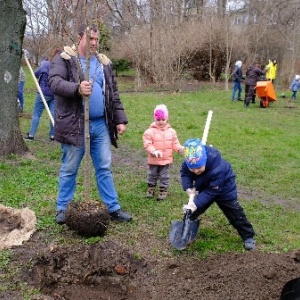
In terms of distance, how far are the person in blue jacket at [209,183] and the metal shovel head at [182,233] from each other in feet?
0.41

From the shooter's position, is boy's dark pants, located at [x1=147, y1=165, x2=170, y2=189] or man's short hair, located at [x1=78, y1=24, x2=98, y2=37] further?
boy's dark pants, located at [x1=147, y1=165, x2=170, y2=189]

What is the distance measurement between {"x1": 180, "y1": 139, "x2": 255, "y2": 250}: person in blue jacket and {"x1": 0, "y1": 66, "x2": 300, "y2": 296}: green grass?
0.25 m

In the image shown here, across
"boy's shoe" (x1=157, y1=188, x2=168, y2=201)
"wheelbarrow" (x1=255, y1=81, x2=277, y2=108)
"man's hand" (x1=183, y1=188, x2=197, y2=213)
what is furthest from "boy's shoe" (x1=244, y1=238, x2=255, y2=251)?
"wheelbarrow" (x1=255, y1=81, x2=277, y2=108)

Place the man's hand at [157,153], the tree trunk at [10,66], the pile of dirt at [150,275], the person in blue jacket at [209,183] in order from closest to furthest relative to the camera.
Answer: the pile of dirt at [150,275]
the person in blue jacket at [209,183]
the man's hand at [157,153]
the tree trunk at [10,66]

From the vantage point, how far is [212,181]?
13.8 ft

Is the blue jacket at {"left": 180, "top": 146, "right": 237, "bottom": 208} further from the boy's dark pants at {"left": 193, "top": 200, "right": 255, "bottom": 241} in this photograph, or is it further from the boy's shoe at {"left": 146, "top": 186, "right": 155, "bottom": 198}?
the boy's shoe at {"left": 146, "top": 186, "right": 155, "bottom": 198}

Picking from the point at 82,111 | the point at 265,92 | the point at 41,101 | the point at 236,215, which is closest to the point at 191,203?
the point at 236,215

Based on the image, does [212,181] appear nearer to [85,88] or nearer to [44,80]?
[85,88]

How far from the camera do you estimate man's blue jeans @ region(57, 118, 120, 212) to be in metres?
4.66

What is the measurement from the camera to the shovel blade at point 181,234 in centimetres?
432

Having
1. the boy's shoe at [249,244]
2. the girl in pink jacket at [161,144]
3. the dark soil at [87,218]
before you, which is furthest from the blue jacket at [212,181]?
the girl in pink jacket at [161,144]

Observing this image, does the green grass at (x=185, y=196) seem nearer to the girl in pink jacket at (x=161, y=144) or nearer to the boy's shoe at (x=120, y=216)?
the boy's shoe at (x=120, y=216)

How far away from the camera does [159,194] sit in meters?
5.91

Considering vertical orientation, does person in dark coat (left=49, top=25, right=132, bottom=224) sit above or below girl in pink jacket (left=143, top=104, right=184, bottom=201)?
above
